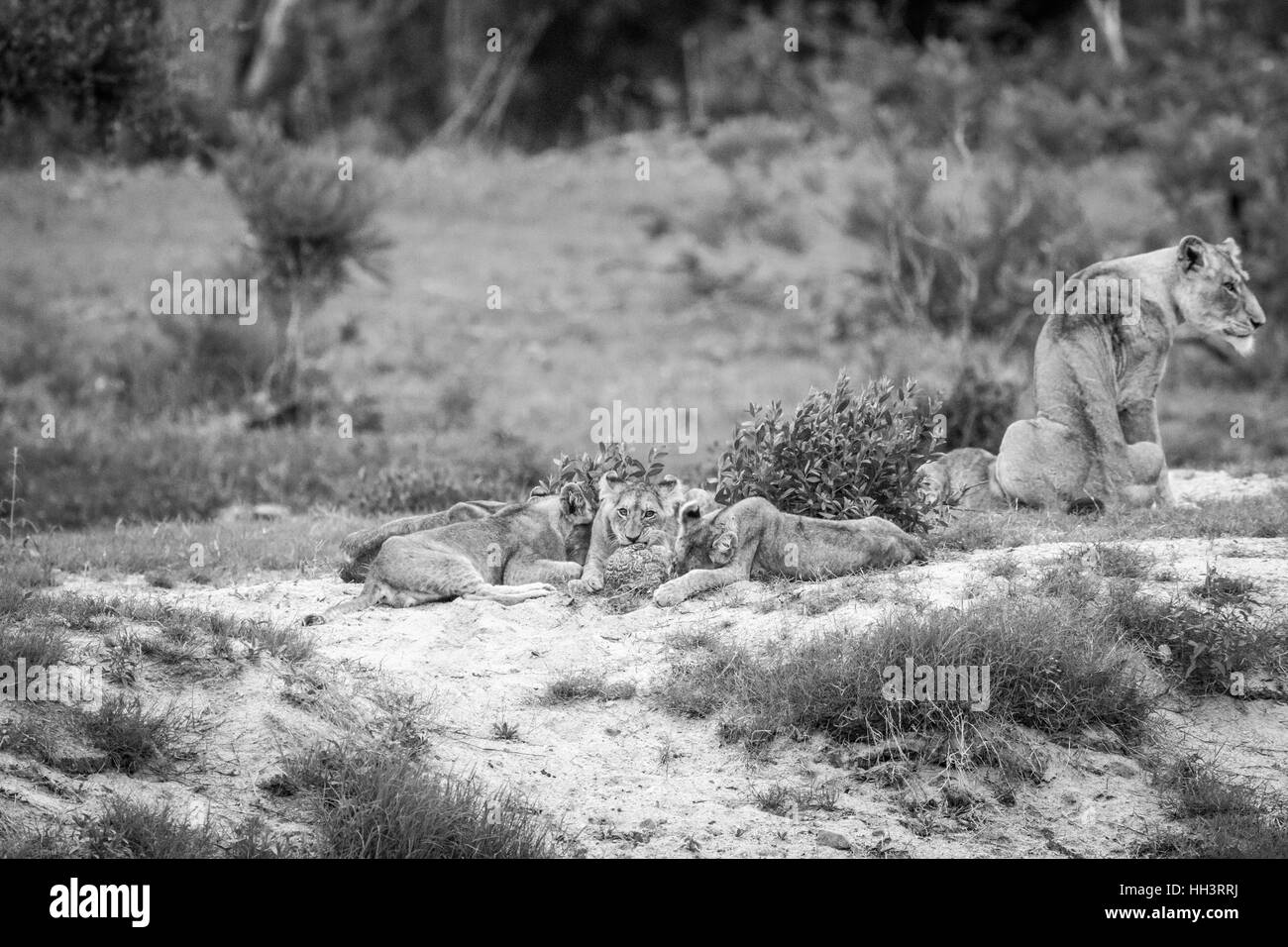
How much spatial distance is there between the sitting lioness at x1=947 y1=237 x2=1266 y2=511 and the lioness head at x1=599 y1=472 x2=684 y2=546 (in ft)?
10.7

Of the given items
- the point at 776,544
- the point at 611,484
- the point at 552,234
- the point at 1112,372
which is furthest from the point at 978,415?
the point at 552,234

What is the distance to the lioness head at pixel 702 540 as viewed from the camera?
38.5 feet

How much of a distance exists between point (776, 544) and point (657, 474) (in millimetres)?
1145

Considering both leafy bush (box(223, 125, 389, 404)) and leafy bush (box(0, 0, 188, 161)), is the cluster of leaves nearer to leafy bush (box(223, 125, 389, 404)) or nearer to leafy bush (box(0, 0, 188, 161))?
leafy bush (box(0, 0, 188, 161))

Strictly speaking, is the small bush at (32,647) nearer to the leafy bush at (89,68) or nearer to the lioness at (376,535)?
the lioness at (376,535)

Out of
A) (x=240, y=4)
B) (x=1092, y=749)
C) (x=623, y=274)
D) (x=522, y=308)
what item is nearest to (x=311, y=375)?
(x=522, y=308)

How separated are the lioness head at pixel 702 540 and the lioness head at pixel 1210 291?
4595 mm

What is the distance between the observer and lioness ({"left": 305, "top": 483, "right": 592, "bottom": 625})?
11.5 metres

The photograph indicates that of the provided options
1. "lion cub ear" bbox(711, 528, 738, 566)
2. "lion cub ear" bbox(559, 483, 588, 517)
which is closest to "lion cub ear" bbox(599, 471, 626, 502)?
"lion cub ear" bbox(559, 483, 588, 517)

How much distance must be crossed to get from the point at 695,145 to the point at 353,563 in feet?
83.3

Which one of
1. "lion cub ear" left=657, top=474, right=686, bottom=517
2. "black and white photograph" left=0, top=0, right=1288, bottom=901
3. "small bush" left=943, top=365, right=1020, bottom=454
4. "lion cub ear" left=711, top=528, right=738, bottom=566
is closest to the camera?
"black and white photograph" left=0, top=0, right=1288, bottom=901

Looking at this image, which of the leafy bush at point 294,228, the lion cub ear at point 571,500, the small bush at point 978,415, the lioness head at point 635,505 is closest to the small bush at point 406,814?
the lioness head at point 635,505

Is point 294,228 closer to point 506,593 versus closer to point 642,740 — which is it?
→ point 506,593

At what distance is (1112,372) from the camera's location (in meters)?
13.7
